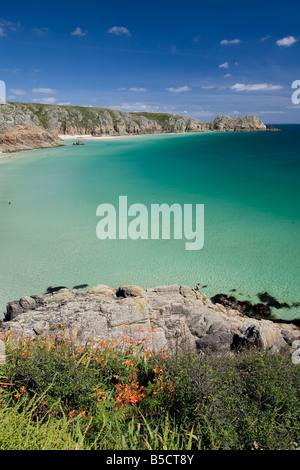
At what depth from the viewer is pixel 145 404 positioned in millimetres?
6344

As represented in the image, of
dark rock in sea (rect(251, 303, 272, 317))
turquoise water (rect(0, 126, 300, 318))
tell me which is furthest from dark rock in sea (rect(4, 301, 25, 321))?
dark rock in sea (rect(251, 303, 272, 317))

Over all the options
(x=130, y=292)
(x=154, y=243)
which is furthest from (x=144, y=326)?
(x=154, y=243)

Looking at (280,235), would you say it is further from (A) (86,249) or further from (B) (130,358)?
(B) (130,358)

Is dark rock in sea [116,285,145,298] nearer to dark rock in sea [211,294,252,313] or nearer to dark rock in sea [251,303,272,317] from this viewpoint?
dark rock in sea [211,294,252,313]

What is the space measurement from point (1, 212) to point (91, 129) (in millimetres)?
185896

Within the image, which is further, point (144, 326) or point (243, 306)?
point (243, 306)

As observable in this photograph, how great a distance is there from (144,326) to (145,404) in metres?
5.19

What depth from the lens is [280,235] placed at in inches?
1024

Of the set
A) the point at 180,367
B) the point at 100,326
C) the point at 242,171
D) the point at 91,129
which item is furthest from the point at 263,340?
the point at 91,129

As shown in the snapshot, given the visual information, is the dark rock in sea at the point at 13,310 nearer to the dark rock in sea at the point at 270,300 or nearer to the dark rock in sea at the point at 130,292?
the dark rock in sea at the point at 130,292

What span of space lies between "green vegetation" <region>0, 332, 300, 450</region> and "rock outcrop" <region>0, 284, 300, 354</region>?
2604mm

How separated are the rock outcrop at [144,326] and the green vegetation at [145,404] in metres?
2.60

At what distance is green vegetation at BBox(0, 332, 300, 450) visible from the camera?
5.18 meters

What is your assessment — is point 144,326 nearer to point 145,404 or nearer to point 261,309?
point 145,404
